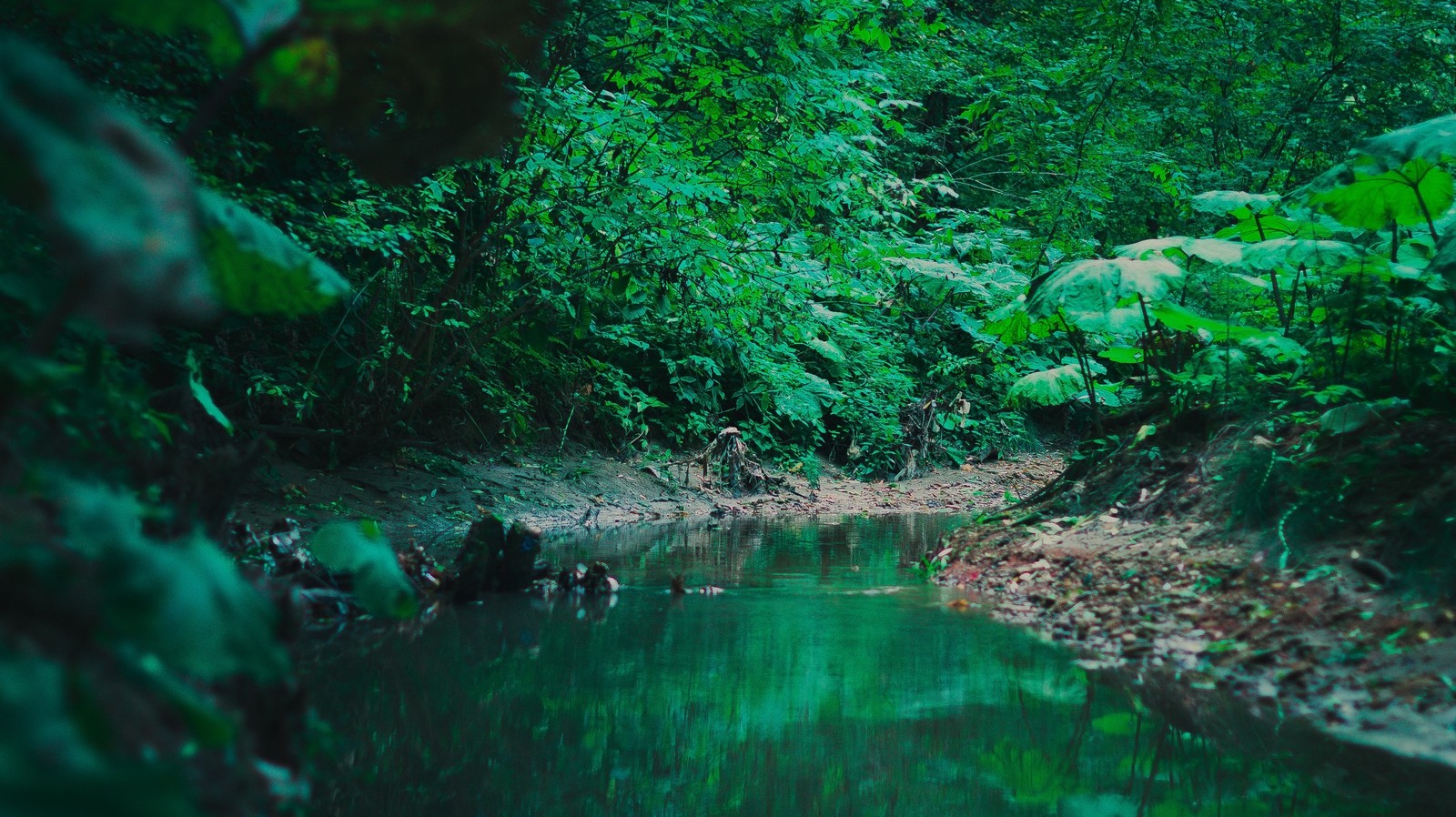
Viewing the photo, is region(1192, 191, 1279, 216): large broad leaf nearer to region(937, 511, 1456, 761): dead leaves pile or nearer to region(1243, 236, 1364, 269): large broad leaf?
region(1243, 236, 1364, 269): large broad leaf

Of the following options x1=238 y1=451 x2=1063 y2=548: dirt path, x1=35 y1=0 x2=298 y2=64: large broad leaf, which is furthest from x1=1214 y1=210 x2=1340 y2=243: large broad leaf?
x1=35 y1=0 x2=298 y2=64: large broad leaf

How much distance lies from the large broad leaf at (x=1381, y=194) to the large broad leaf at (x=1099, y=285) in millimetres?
767

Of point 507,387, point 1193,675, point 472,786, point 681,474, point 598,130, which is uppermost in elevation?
point 598,130

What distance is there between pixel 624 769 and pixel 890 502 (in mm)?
9384

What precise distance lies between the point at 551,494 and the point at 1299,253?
6097 millimetres

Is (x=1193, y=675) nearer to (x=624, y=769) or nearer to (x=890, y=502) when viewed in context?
(x=624, y=769)

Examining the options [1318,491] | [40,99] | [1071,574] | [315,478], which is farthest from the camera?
[315,478]

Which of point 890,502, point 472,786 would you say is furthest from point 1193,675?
point 890,502

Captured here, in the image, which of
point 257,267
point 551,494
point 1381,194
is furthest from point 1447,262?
point 551,494

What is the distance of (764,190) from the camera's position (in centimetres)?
897

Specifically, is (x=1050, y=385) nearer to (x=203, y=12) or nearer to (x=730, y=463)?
(x=730, y=463)

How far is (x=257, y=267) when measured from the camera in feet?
7.09

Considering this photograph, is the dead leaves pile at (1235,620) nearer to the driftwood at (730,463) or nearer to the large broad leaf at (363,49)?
the large broad leaf at (363,49)

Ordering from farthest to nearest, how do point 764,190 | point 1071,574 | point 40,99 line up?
point 764,190 → point 1071,574 → point 40,99
